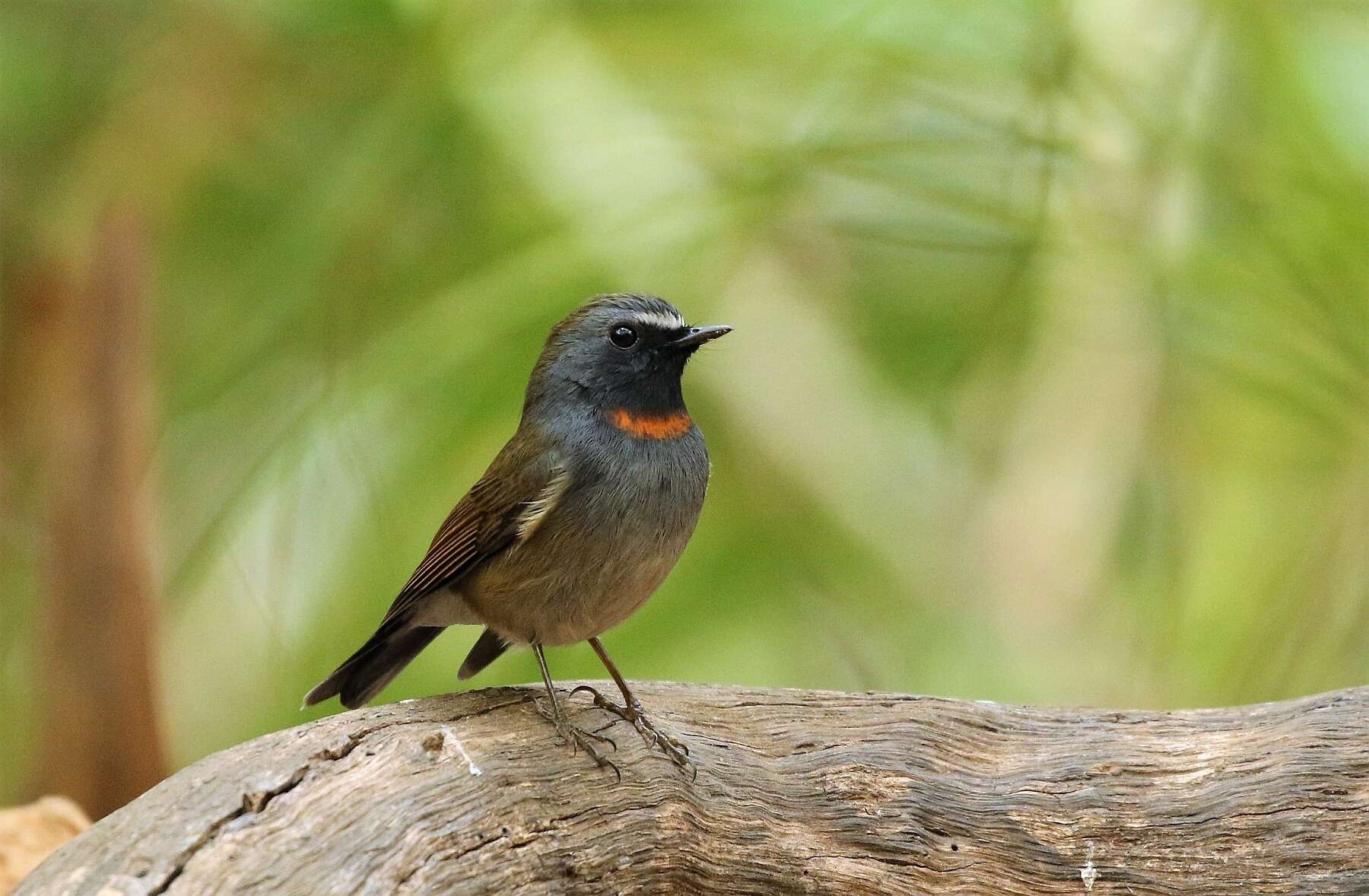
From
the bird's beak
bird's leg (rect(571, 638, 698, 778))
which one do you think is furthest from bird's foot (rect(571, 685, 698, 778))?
the bird's beak

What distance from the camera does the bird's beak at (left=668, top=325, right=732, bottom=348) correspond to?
347 centimetres

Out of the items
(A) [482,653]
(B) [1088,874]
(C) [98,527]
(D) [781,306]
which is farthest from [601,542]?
(C) [98,527]

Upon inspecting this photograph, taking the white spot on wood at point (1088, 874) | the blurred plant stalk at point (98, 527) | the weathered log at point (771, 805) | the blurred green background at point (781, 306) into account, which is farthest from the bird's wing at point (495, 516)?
the blurred plant stalk at point (98, 527)

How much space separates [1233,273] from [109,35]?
16.5ft

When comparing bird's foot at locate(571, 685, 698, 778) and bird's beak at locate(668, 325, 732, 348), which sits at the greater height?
bird's beak at locate(668, 325, 732, 348)

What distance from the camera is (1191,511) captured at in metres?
5.62

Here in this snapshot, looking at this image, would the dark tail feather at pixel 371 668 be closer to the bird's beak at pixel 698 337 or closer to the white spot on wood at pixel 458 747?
the white spot on wood at pixel 458 747

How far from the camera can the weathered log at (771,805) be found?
271 cm

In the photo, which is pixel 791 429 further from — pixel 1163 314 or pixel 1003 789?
pixel 1003 789

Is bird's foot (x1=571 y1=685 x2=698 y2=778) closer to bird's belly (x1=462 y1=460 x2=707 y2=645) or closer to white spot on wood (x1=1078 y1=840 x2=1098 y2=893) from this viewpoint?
bird's belly (x1=462 y1=460 x2=707 y2=645)

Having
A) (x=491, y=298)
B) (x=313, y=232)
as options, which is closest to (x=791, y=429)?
(x=491, y=298)

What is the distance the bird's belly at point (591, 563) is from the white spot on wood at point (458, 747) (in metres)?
0.44

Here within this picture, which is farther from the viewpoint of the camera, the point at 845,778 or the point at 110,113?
the point at 110,113

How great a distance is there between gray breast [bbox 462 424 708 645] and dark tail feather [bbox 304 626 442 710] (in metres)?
0.43
